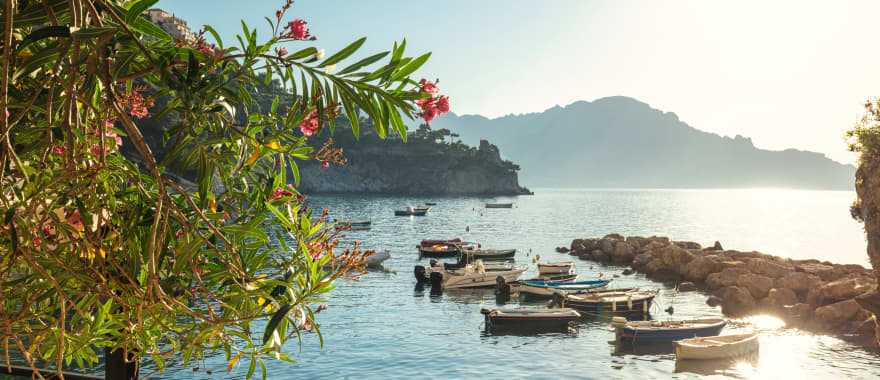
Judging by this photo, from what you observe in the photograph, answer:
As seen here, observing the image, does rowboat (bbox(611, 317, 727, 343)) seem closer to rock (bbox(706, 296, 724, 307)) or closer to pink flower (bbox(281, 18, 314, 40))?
rock (bbox(706, 296, 724, 307))

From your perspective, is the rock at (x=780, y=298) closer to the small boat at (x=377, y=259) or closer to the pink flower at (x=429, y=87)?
the small boat at (x=377, y=259)

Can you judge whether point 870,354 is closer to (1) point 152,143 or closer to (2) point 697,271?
(2) point 697,271

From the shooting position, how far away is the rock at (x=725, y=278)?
4231cm

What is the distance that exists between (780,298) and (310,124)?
38358mm

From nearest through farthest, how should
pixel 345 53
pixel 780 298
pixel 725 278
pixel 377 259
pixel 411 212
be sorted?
pixel 345 53 → pixel 780 298 → pixel 725 278 → pixel 377 259 → pixel 411 212

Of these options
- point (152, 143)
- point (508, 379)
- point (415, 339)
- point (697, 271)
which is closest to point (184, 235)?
point (508, 379)

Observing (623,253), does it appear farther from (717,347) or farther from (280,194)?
(280,194)

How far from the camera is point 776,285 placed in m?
38.8

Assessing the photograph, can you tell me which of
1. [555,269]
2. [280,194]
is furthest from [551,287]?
[280,194]

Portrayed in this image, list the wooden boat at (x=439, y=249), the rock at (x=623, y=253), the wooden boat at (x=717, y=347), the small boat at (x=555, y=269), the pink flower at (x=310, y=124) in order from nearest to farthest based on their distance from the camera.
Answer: the pink flower at (x=310, y=124)
the wooden boat at (x=717, y=347)
the small boat at (x=555, y=269)
the rock at (x=623, y=253)
the wooden boat at (x=439, y=249)

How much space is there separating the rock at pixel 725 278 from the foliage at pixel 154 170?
142 ft

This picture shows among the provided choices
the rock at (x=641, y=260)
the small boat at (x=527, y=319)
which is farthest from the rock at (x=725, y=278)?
the small boat at (x=527, y=319)

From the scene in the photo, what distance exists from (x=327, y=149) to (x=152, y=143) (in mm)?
97215

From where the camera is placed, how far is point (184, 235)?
155 inches
